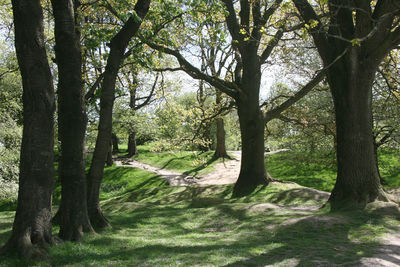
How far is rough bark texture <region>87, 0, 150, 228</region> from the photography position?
9.52 meters

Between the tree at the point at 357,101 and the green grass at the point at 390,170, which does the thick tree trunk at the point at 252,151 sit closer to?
the tree at the point at 357,101

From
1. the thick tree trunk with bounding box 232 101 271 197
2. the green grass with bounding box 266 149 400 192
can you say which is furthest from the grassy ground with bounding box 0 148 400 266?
the green grass with bounding box 266 149 400 192

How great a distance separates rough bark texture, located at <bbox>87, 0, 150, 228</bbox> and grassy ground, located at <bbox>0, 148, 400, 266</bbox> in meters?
0.89

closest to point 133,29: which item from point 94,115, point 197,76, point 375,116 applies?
point 197,76

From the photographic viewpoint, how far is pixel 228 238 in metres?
8.77

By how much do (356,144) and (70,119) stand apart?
29.2 feet

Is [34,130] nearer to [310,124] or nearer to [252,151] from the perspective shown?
[252,151]

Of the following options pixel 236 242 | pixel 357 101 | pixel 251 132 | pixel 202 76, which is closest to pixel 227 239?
pixel 236 242

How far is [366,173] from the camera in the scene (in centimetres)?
1110

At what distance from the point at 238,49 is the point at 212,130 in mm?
28860

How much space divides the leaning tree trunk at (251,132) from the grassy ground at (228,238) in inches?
132

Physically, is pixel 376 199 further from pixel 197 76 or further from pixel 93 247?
pixel 197 76

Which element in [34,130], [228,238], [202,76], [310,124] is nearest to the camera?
[34,130]

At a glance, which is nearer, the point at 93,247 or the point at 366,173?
the point at 93,247
